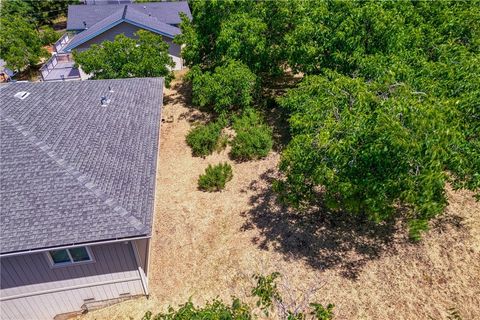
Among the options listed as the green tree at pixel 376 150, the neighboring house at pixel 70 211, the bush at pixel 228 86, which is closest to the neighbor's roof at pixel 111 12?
the bush at pixel 228 86

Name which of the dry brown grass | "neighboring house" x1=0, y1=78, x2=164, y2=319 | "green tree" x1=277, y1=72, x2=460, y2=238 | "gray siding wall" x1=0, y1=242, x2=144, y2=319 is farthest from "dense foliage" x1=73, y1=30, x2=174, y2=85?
"gray siding wall" x1=0, y1=242, x2=144, y2=319

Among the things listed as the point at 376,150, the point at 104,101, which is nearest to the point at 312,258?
the point at 376,150

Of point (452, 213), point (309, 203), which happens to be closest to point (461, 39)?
point (452, 213)

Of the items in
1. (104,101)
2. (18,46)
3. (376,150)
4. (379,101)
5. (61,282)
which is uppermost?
(379,101)

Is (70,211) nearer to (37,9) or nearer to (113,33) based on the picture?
A: (113,33)

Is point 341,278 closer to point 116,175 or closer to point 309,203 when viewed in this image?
point 309,203

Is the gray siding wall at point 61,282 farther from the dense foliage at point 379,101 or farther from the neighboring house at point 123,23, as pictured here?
the neighboring house at point 123,23

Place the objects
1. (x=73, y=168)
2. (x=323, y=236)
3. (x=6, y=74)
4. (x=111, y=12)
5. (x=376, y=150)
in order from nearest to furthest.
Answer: (x=376, y=150) → (x=73, y=168) → (x=323, y=236) → (x=6, y=74) → (x=111, y=12)

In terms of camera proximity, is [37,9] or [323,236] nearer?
[323,236]
